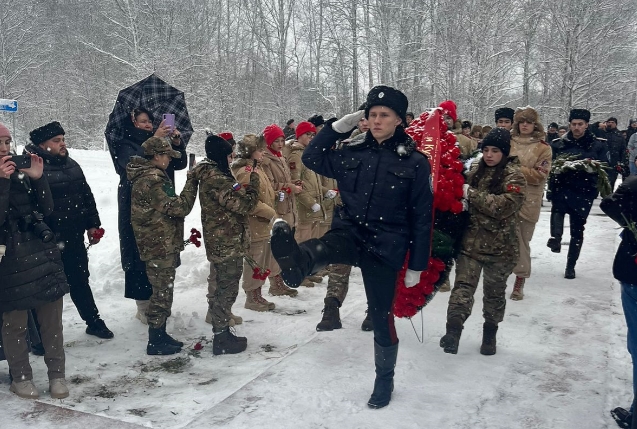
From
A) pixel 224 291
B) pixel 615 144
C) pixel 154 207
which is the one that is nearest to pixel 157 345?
pixel 224 291

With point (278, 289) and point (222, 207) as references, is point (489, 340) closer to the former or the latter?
point (222, 207)

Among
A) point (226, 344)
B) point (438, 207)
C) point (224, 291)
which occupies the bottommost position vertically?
point (226, 344)

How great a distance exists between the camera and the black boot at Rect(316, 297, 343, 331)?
5555 mm

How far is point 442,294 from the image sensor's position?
6.96 metres

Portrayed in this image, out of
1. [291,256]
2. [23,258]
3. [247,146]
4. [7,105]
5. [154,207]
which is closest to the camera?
[291,256]

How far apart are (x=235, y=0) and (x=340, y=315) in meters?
34.8

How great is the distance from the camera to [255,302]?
6664 mm

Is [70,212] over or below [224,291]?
over

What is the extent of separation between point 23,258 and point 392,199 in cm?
287

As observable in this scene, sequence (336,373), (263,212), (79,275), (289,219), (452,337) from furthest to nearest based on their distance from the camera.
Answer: (289,219), (263,212), (79,275), (452,337), (336,373)

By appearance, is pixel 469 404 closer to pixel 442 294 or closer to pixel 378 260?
pixel 378 260

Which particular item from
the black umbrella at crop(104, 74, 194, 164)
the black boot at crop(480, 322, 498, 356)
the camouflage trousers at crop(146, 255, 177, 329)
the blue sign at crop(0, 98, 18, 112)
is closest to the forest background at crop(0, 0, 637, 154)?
the blue sign at crop(0, 98, 18, 112)

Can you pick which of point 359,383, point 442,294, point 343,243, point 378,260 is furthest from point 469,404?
point 442,294

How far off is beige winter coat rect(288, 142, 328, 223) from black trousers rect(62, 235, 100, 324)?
313 cm
